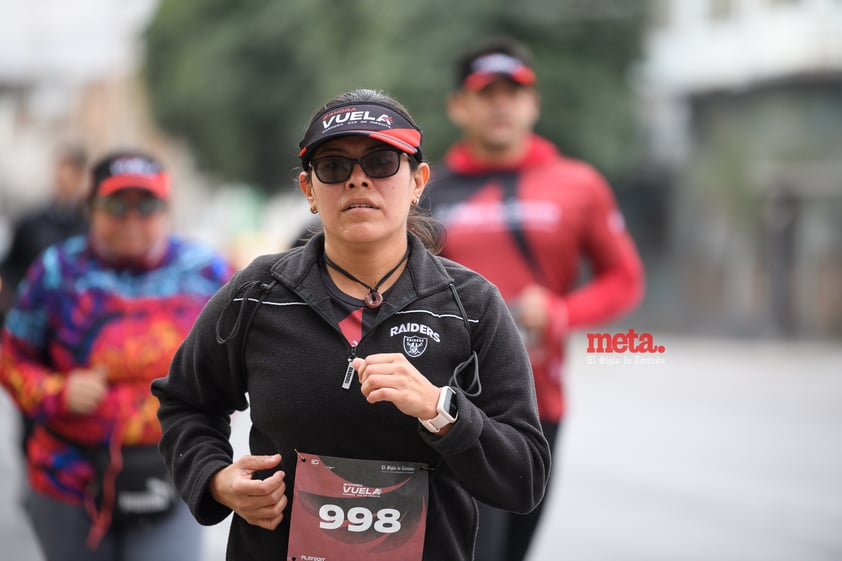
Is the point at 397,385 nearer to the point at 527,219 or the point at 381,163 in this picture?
the point at 381,163

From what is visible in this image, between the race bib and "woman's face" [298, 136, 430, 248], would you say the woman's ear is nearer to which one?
"woman's face" [298, 136, 430, 248]

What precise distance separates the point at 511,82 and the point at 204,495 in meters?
2.74

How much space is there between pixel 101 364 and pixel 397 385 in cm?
227

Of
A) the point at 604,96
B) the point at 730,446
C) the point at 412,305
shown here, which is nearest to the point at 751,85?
the point at 604,96

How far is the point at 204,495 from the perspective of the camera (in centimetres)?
278

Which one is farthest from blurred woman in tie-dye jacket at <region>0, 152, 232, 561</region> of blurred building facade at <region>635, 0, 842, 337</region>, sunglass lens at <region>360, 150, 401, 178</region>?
blurred building facade at <region>635, 0, 842, 337</region>

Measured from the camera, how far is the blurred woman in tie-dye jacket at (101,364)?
4359 millimetres

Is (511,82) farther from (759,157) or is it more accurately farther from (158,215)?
(759,157)

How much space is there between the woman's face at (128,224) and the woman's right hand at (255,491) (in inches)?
79.6

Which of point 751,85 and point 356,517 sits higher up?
point 751,85

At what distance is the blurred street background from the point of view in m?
11.9

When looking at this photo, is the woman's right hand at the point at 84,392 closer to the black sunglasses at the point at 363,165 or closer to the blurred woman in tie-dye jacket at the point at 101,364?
the blurred woman in tie-dye jacket at the point at 101,364

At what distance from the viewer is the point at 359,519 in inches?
106

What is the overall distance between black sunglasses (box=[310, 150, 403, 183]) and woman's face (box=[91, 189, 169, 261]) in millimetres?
2010
